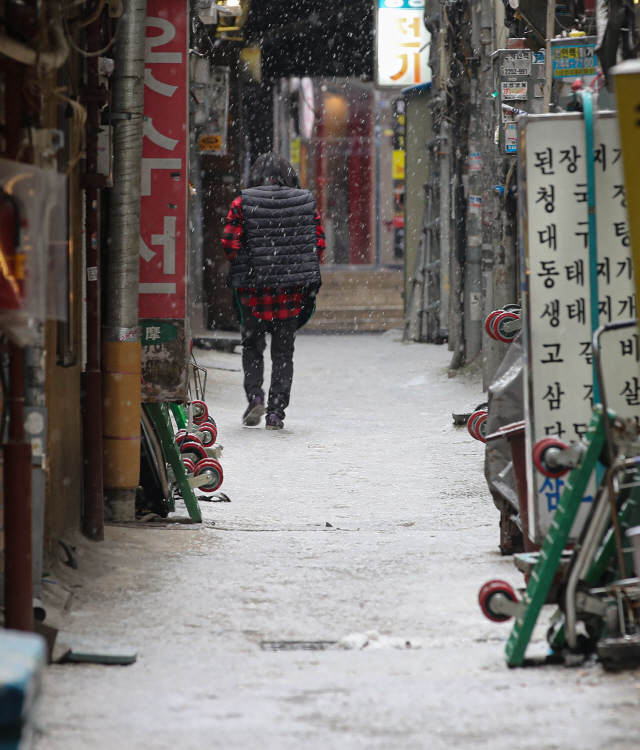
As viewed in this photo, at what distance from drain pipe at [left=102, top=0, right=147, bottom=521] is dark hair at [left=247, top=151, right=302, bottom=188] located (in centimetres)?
419

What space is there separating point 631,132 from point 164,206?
3401mm

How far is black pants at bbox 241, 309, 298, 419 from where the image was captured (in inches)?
387

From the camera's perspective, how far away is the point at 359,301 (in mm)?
27422

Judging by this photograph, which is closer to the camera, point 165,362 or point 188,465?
point 165,362

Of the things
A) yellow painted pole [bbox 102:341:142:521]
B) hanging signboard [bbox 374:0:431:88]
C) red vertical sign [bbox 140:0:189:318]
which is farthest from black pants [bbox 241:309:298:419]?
hanging signboard [bbox 374:0:431:88]

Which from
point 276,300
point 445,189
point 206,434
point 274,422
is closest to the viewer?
point 206,434

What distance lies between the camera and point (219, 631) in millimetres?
4242

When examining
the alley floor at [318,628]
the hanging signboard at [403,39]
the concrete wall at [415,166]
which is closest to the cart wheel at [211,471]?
the alley floor at [318,628]

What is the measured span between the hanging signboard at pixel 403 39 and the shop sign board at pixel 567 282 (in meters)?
14.7

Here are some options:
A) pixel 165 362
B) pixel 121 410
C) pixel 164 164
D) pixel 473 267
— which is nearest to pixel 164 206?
pixel 164 164

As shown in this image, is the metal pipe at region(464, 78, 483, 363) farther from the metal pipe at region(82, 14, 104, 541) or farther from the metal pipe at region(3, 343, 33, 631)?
the metal pipe at region(3, 343, 33, 631)

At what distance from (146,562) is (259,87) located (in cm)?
2116

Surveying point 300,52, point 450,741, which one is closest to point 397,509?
point 450,741

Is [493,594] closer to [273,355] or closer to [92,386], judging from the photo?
[92,386]
